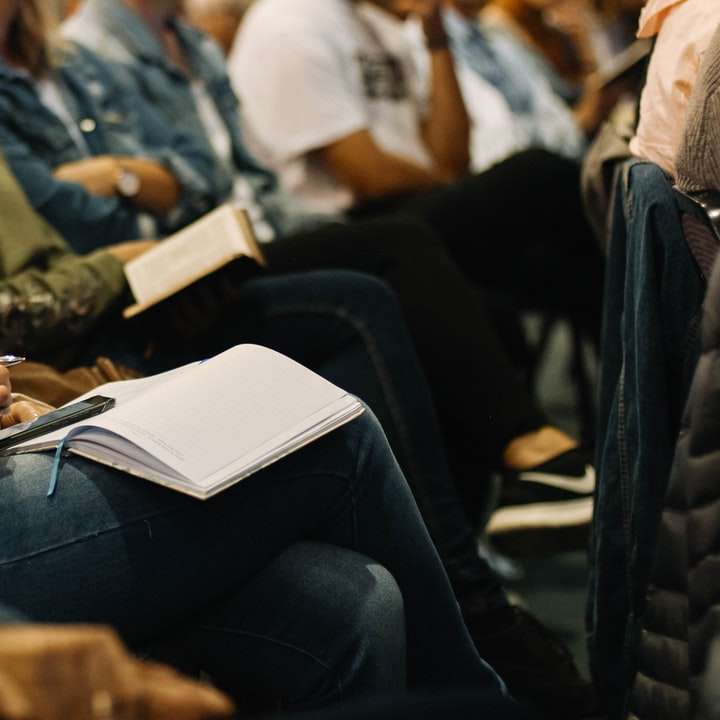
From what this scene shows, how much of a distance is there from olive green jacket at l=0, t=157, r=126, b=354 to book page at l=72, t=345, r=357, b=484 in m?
0.40

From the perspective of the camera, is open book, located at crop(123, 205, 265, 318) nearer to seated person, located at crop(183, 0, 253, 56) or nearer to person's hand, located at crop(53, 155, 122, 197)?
person's hand, located at crop(53, 155, 122, 197)

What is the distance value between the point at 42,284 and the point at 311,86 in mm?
997

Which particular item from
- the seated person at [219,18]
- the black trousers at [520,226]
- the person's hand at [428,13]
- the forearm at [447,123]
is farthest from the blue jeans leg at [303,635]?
the seated person at [219,18]

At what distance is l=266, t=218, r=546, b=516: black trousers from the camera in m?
1.60

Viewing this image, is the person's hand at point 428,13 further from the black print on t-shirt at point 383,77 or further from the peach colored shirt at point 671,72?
the peach colored shirt at point 671,72

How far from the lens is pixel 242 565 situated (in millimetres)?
950

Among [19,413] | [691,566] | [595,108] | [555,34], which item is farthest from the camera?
[555,34]

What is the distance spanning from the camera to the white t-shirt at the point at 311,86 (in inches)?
88.7

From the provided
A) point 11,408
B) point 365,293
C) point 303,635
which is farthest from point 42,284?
point 303,635

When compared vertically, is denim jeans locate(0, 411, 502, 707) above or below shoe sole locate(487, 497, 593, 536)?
above

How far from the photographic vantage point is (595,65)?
4.15 metres

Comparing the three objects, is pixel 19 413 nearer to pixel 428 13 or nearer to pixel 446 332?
pixel 446 332

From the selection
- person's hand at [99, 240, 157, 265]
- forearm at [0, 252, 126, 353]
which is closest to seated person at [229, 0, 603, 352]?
person's hand at [99, 240, 157, 265]

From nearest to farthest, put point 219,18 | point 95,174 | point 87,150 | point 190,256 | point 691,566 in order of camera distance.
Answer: point 691,566 → point 190,256 → point 95,174 → point 87,150 → point 219,18
